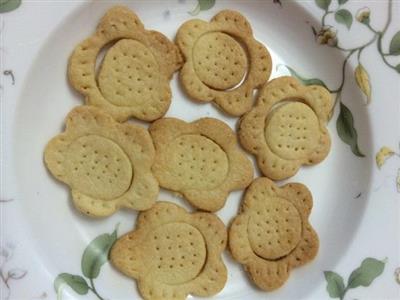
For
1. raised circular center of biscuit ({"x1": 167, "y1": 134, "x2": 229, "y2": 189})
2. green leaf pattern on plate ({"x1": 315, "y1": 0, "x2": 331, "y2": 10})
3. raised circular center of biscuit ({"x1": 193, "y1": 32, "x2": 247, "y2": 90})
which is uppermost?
green leaf pattern on plate ({"x1": 315, "y1": 0, "x2": 331, "y2": 10})

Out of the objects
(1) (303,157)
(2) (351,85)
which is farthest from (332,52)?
(1) (303,157)

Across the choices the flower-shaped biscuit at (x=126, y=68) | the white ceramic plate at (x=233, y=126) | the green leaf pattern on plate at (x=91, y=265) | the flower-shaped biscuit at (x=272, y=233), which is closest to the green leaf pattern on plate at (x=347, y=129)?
the white ceramic plate at (x=233, y=126)

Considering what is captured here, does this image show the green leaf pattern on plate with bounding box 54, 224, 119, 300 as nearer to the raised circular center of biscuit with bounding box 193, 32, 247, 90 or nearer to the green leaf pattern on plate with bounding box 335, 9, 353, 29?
the raised circular center of biscuit with bounding box 193, 32, 247, 90

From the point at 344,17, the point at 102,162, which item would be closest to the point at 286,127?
the point at 344,17

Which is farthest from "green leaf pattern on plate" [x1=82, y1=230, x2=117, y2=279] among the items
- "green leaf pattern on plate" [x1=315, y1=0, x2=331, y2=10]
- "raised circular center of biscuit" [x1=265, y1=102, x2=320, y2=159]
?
"green leaf pattern on plate" [x1=315, y1=0, x2=331, y2=10]

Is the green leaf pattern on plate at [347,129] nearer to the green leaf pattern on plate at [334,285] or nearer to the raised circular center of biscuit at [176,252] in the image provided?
the green leaf pattern on plate at [334,285]

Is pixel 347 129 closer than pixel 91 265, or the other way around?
pixel 91 265

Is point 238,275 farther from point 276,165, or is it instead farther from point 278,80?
point 278,80

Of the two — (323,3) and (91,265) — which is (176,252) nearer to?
(91,265)
